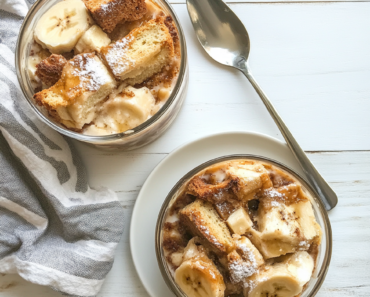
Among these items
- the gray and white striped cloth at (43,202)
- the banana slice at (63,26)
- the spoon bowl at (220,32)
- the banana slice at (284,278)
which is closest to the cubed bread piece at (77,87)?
the banana slice at (63,26)

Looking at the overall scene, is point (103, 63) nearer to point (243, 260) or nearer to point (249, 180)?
point (249, 180)

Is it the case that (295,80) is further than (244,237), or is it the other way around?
(295,80)

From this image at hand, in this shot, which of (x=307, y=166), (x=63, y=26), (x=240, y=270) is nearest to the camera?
(x=240, y=270)

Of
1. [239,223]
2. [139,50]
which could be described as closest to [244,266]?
[239,223]

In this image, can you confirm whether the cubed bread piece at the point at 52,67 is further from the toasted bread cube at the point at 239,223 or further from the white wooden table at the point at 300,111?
the toasted bread cube at the point at 239,223

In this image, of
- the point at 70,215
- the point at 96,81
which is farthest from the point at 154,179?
the point at 96,81

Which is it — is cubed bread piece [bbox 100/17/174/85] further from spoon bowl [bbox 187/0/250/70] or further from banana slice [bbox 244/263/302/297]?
banana slice [bbox 244/263/302/297]

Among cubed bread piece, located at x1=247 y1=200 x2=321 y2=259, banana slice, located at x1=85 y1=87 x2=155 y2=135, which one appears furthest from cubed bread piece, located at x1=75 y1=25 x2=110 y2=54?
cubed bread piece, located at x1=247 y1=200 x2=321 y2=259
